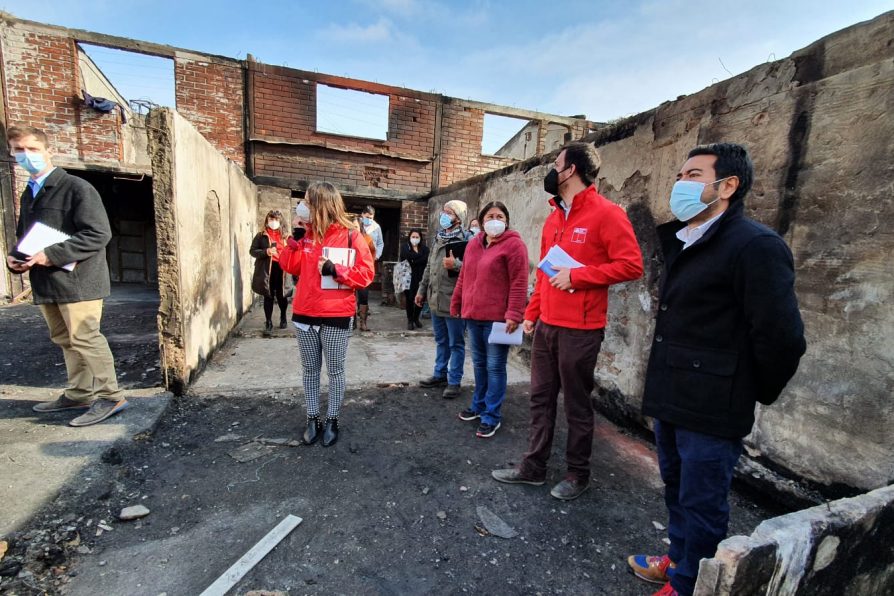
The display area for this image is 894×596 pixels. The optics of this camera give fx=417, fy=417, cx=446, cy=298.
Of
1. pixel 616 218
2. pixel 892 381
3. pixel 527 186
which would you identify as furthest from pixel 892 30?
pixel 527 186

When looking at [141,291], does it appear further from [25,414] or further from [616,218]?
[616,218]

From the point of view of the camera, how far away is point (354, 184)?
9.34 metres

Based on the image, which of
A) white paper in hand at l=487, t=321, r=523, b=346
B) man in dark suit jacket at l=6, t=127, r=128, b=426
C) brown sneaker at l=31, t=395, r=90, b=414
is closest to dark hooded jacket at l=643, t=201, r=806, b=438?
white paper in hand at l=487, t=321, r=523, b=346

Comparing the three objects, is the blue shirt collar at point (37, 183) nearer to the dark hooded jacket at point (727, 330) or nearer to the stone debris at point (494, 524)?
the stone debris at point (494, 524)

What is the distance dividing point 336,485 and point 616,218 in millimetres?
2182

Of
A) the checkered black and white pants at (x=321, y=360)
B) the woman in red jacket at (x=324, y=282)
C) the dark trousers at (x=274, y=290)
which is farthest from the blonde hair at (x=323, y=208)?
the dark trousers at (x=274, y=290)

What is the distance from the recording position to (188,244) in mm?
3531

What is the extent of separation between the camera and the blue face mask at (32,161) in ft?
9.02

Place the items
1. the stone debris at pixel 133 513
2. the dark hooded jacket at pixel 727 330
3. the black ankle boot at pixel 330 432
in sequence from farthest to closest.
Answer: the black ankle boot at pixel 330 432 → the stone debris at pixel 133 513 → the dark hooded jacket at pixel 727 330

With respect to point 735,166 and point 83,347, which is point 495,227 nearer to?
point 735,166

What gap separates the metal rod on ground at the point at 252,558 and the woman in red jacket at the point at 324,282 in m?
0.83

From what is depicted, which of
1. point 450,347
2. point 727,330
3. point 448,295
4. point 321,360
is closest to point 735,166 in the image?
point 727,330

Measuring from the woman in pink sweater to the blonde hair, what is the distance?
1.04 meters

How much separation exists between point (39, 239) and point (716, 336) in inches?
152
